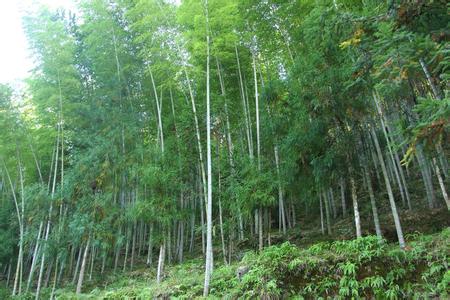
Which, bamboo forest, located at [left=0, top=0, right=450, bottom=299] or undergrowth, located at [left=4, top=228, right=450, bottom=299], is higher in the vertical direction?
bamboo forest, located at [left=0, top=0, right=450, bottom=299]

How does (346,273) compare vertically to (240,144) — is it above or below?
below

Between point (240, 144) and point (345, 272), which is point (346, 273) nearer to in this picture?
point (345, 272)

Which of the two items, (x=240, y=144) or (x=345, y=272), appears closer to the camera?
(x=345, y=272)

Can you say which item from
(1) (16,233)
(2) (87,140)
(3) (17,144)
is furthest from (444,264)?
(1) (16,233)

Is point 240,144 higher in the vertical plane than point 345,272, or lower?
higher

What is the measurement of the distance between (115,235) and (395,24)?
7863mm

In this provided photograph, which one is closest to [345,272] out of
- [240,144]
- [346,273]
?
[346,273]

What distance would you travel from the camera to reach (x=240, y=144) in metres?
10.5

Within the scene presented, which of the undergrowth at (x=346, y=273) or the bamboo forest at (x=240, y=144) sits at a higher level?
the bamboo forest at (x=240, y=144)

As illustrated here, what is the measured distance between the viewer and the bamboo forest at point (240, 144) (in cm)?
433

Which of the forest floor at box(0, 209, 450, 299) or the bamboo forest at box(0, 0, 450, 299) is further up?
the bamboo forest at box(0, 0, 450, 299)

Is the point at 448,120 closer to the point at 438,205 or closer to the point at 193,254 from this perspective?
the point at 438,205

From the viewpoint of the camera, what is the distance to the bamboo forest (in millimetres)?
4332

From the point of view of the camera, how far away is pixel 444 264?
4.12 meters
